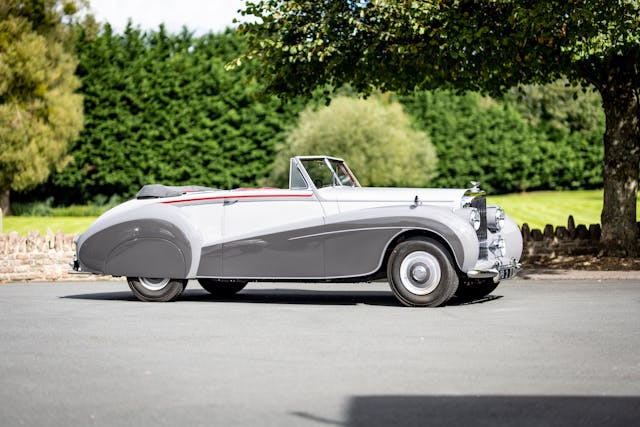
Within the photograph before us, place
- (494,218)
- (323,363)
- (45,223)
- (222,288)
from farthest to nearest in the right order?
(45,223) < (222,288) < (494,218) < (323,363)

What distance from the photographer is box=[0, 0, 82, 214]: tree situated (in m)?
28.2

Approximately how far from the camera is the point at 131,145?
108 ft

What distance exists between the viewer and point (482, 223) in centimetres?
1009

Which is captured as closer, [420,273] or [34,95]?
[420,273]

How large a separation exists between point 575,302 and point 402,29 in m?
5.37

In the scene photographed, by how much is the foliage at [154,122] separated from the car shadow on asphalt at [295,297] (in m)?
21.1

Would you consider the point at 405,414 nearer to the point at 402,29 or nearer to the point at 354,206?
the point at 354,206

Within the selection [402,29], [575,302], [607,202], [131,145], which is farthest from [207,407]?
[131,145]

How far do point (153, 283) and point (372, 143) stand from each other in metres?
26.9

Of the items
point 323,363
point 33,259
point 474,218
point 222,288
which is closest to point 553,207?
point 33,259

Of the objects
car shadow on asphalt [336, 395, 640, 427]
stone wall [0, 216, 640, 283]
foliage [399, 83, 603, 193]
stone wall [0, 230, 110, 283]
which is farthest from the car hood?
foliage [399, 83, 603, 193]

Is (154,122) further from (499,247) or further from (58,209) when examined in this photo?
(499,247)

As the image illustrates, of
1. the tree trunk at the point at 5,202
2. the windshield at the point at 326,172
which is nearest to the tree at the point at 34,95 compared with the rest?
the tree trunk at the point at 5,202

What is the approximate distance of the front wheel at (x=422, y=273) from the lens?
9.27m
